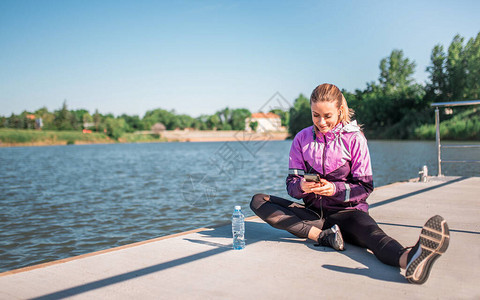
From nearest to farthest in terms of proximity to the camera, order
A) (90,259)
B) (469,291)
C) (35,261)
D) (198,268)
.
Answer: (469,291)
(198,268)
(90,259)
(35,261)

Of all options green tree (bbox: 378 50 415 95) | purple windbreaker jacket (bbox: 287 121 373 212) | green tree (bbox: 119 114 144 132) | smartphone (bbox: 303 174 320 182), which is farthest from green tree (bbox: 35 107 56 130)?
smartphone (bbox: 303 174 320 182)

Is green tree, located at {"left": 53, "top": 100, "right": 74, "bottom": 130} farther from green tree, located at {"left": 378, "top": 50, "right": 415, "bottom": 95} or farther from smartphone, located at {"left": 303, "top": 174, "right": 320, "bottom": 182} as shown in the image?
smartphone, located at {"left": 303, "top": 174, "right": 320, "bottom": 182}

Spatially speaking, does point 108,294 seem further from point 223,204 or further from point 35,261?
point 223,204

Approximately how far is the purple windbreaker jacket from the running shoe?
0.22 meters

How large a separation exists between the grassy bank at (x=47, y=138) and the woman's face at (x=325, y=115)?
248 ft

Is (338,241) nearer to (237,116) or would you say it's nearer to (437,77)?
(437,77)

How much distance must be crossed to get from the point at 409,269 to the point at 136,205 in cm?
780

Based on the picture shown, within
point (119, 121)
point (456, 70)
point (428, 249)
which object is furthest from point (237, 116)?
point (428, 249)

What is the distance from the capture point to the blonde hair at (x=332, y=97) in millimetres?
2893

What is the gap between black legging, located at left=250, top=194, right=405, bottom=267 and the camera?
8.37 ft

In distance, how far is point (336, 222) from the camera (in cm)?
303

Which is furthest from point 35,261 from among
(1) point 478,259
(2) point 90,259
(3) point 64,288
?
(1) point 478,259

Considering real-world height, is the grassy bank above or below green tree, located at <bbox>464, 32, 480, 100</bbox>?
below

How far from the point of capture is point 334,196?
118 inches
